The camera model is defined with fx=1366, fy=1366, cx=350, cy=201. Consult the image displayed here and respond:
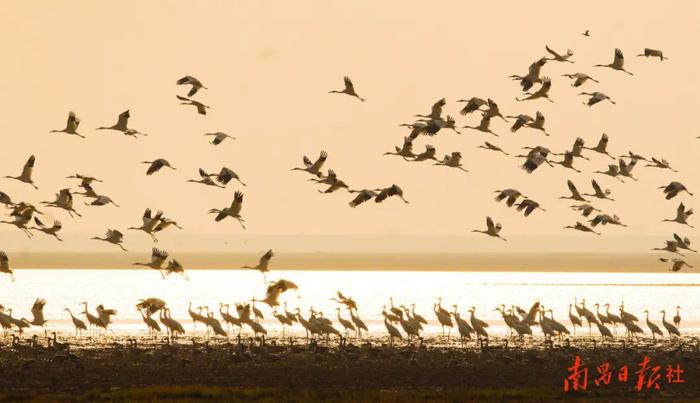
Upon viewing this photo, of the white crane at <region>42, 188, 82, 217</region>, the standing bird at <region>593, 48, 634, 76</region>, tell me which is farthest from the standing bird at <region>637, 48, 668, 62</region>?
the white crane at <region>42, 188, 82, 217</region>

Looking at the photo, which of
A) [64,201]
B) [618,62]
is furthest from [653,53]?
[64,201]

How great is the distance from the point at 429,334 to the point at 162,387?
24.6 meters

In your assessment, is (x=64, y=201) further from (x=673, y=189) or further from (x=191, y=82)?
(x=673, y=189)

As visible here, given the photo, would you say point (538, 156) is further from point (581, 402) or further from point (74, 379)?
point (74, 379)

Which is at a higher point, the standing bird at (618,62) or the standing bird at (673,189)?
the standing bird at (618,62)

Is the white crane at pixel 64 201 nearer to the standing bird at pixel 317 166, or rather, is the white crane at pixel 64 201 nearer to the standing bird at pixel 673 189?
the standing bird at pixel 317 166

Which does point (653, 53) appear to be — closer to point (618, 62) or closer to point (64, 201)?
point (618, 62)

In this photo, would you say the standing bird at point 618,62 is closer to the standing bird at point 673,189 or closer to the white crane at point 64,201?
the standing bird at point 673,189

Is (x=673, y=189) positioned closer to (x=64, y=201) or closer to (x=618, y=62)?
(x=618, y=62)

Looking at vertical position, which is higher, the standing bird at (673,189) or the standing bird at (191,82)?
the standing bird at (191,82)

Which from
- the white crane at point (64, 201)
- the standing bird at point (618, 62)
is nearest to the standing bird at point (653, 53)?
the standing bird at point (618, 62)

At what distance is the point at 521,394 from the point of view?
34.8 metres

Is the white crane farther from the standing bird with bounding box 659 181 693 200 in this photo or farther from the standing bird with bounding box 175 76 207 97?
the standing bird with bounding box 659 181 693 200

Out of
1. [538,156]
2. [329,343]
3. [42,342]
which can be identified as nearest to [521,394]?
[538,156]
